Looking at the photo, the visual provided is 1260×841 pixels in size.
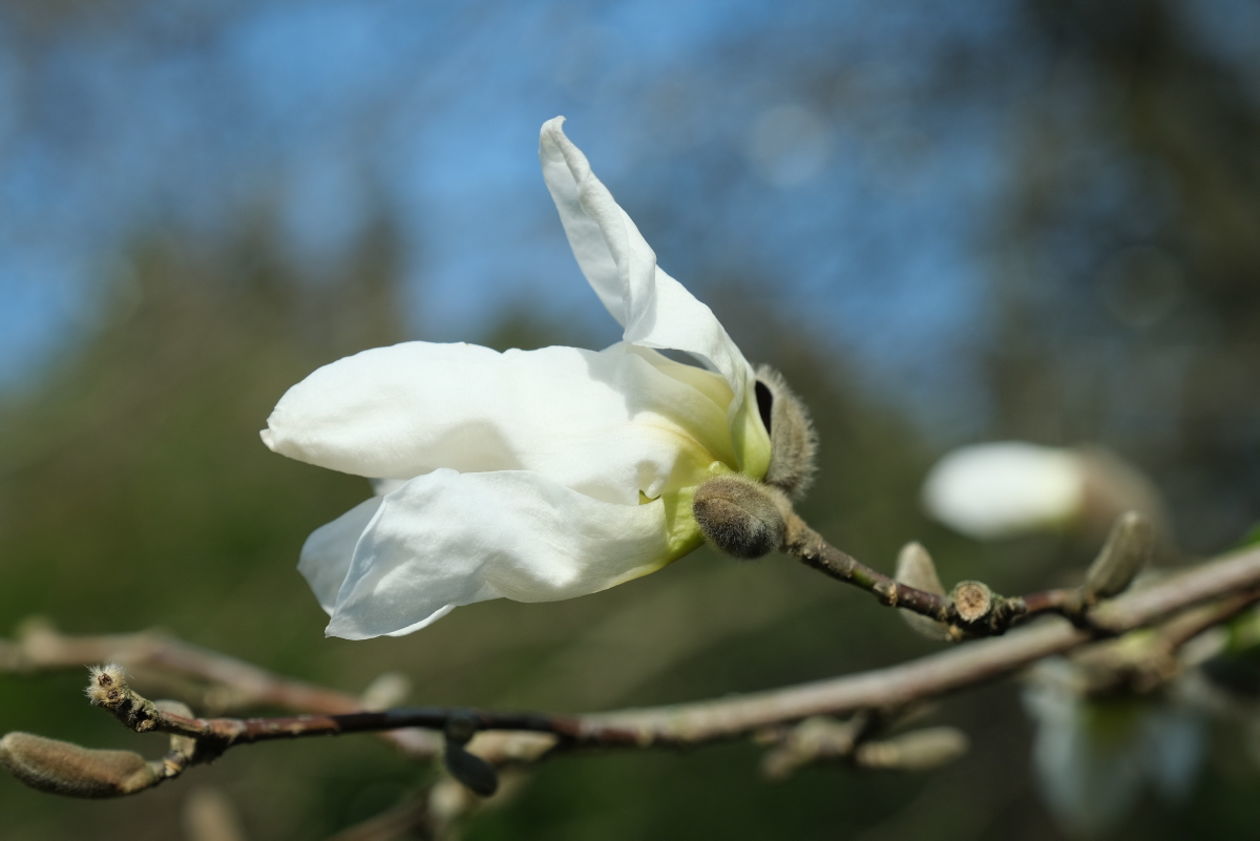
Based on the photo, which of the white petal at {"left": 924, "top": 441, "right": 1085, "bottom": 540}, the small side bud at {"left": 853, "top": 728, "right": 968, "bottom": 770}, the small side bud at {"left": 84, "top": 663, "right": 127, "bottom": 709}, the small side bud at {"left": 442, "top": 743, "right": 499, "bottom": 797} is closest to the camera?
the small side bud at {"left": 84, "top": 663, "right": 127, "bottom": 709}

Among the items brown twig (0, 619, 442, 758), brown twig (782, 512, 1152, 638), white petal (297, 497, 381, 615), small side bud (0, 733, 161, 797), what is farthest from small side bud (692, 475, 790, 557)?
brown twig (0, 619, 442, 758)

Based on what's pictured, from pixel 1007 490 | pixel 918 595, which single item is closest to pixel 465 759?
pixel 918 595

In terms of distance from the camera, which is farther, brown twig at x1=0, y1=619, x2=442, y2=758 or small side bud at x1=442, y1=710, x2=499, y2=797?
brown twig at x1=0, y1=619, x2=442, y2=758

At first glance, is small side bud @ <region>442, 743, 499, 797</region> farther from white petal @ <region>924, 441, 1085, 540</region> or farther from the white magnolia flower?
white petal @ <region>924, 441, 1085, 540</region>

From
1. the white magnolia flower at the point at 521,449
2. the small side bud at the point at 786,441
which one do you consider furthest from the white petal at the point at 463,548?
the small side bud at the point at 786,441

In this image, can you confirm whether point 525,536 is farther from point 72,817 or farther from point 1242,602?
point 72,817

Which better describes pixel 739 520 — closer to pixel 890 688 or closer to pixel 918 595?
pixel 918 595
